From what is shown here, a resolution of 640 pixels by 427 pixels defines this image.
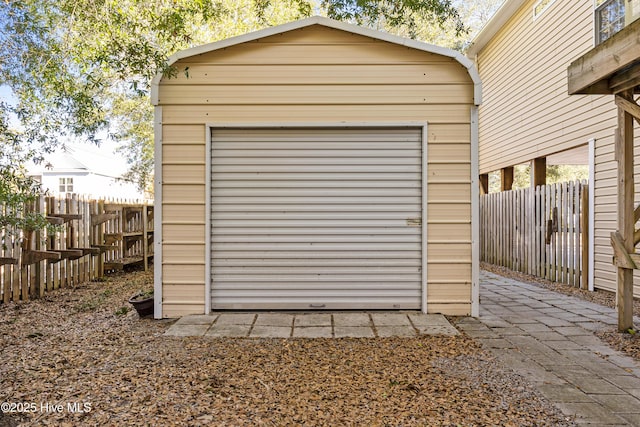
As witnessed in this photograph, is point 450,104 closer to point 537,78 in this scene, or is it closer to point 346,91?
point 346,91

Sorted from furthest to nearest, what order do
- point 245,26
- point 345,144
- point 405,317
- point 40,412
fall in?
point 245,26 → point 345,144 → point 405,317 → point 40,412

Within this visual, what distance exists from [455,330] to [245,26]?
1001 centimetres

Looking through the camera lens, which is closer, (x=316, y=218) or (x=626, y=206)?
(x=626, y=206)

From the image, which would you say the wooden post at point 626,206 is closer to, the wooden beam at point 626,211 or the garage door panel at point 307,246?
the wooden beam at point 626,211

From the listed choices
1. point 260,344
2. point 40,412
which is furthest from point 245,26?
point 40,412

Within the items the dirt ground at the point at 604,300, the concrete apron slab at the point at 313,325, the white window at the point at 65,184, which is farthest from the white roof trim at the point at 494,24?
the white window at the point at 65,184

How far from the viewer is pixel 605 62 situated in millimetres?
3990

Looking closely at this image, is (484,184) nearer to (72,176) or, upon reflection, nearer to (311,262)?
(311,262)

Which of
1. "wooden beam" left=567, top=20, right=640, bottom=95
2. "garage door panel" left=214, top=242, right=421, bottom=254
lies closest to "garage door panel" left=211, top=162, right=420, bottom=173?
"garage door panel" left=214, top=242, right=421, bottom=254

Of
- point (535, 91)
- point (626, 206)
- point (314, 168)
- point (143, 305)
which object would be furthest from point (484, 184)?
point (143, 305)

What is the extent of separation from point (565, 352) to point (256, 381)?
269 cm

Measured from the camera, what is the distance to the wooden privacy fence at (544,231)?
22.6ft

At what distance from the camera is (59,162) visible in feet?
65.3

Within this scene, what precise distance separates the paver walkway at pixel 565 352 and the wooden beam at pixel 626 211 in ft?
1.16
